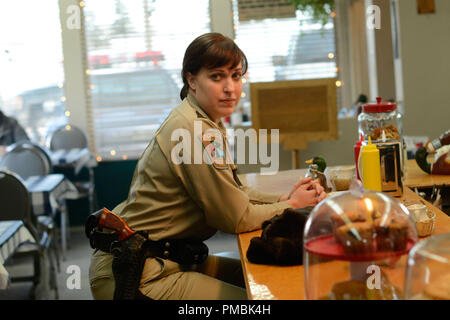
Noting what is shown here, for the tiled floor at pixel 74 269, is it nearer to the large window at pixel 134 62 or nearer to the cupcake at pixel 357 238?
the large window at pixel 134 62

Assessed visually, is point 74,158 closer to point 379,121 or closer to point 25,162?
point 25,162

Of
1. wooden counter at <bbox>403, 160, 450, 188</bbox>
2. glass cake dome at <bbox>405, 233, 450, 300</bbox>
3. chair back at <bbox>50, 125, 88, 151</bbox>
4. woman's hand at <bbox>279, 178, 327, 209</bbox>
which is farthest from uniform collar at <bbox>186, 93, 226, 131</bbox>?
chair back at <bbox>50, 125, 88, 151</bbox>

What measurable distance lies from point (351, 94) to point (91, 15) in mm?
3100

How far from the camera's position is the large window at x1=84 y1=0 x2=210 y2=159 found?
21.8ft

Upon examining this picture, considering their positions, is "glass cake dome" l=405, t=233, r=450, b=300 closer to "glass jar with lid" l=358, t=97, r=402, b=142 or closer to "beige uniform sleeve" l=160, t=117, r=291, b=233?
"beige uniform sleeve" l=160, t=117, r=291, b=233

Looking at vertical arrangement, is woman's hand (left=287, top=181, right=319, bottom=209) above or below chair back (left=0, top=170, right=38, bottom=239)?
above

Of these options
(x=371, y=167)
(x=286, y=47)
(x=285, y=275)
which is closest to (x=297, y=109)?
(x=371, y=167)

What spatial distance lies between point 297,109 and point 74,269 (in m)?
2.25

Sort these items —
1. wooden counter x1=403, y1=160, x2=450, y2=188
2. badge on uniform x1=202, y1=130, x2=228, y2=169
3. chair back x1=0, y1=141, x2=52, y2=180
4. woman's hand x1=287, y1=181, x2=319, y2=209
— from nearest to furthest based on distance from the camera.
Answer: badge on uniform x1=202, y1=130, x2=228, y2=169 → woman's hand x1=287, y1=181, x2=319, y2=209 → wooden counter x1=403, y1=160, x2=450, y2=188 → chair back x1=0, y1=141, x2=52, y2=180

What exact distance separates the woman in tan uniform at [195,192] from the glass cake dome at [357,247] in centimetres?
65

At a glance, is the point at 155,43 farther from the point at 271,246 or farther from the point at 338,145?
the point at 271,246

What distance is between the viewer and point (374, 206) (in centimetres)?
119

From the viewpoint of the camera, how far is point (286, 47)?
22.9 ft

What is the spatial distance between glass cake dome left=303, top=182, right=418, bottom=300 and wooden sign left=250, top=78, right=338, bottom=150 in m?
3.16
